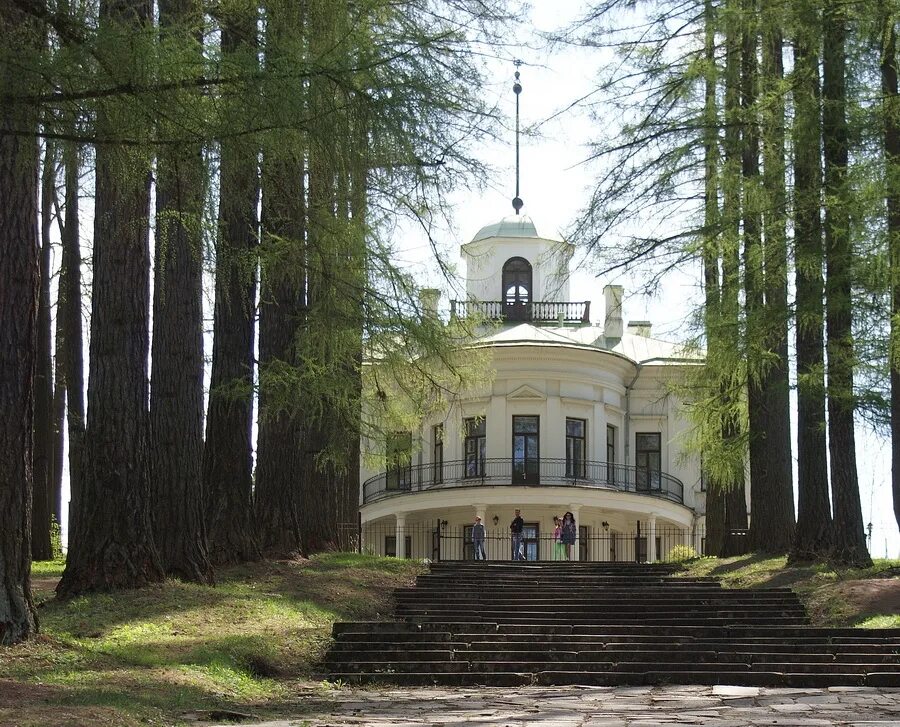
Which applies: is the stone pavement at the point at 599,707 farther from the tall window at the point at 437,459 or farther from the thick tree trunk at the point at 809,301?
the tall window at the point at 437,459

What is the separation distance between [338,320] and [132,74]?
31.2 feet

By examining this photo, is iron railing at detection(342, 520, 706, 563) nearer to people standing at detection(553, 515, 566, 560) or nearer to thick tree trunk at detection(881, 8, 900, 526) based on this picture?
people standing at detection(553, 515, 566, 560)

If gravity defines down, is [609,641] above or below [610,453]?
below

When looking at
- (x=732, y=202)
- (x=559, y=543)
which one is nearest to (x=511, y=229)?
(x=559, y=543)

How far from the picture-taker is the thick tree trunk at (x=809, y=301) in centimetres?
1664

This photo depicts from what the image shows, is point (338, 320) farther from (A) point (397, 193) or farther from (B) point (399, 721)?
(B) point (399, 721)

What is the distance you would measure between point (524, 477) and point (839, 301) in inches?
894

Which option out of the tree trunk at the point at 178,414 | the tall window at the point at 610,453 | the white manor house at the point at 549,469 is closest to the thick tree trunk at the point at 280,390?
the tree trunk at the point at 178,414

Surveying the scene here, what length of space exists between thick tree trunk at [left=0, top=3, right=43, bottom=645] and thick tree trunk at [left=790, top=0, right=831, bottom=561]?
9357 millimetres

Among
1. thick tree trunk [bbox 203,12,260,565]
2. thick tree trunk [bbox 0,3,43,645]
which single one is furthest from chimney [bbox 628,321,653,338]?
thick tree trunk [bbox 0,3,43,645]

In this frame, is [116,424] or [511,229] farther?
[511,229]

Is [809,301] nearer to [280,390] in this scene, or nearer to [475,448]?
[280,390]

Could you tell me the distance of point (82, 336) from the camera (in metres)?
24.9

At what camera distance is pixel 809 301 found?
16812mm
